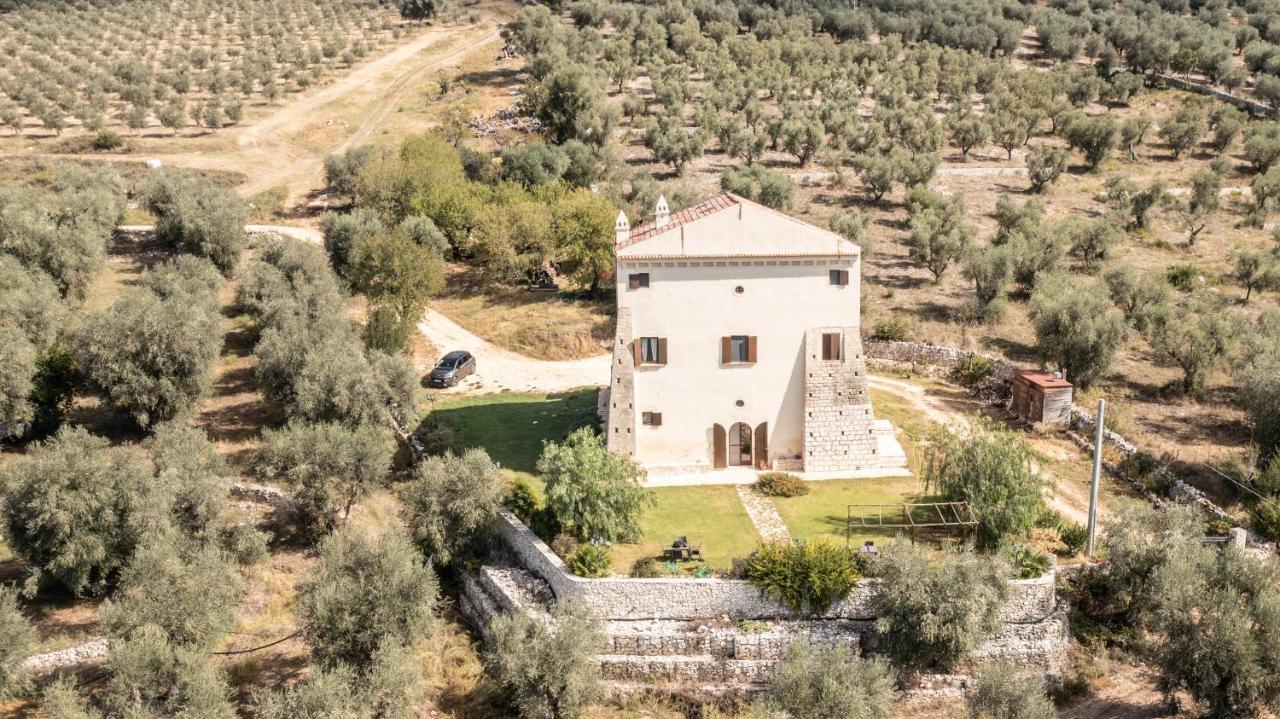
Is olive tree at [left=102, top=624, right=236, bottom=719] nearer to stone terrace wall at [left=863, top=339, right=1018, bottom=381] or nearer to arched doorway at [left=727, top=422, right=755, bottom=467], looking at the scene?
arched doorway at [left=727, top=422, right=755, bottom=467]

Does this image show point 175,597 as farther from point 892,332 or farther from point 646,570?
point 892,332

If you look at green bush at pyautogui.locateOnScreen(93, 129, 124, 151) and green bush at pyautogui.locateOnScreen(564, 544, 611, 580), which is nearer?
green bush at pyautogui.locateOnScreen(564, 544, 611, 580)

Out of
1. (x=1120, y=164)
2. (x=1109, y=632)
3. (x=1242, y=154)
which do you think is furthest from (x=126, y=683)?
(x=1242, y=154)

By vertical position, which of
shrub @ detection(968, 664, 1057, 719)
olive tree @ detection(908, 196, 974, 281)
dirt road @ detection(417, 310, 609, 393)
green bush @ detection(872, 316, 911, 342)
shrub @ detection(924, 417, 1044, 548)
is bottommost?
shrub @ detection(968, 664, 1057, 719)

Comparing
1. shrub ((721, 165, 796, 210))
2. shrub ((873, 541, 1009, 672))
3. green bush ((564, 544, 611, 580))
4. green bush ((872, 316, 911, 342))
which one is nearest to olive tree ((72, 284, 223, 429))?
green bush ((564, 544, 611, 580))

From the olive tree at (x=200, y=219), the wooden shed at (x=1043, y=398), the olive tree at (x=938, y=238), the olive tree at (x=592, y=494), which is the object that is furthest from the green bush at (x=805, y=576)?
the olive tree at (x=200, y=219)

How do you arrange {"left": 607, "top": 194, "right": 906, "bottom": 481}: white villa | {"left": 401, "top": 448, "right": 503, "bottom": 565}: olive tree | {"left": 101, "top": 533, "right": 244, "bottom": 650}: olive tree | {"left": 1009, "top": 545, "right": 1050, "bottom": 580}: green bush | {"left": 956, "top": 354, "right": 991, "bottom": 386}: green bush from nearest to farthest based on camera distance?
{"left": 101, "top": 533, "right": 244, "bottom": 650}: olive tree
{"left": 1009, "top": 545, "right": 1050, "bottom": 580}: green bush
{"left": 401, "top": 448, "right": 503, "bottom": 565}: olive tree
{"left": 607, "top": 194, "right": 906, "bottom": 481}: white villa
{"left": 956, "top": 354, "right": 991, "bottom": 386}: green bush

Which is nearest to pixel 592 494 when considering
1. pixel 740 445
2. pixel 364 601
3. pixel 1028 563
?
pixel 364 601
